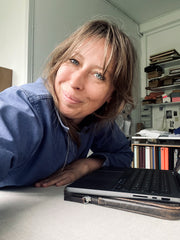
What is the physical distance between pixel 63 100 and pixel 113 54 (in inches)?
7.8

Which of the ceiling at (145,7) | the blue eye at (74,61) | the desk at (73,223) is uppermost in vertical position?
the ceiling at (145,7)

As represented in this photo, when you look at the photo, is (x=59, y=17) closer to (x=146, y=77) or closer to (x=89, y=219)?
(x=146, y=77)

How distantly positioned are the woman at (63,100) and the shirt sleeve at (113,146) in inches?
7.4

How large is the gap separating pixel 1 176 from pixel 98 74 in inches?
13.9

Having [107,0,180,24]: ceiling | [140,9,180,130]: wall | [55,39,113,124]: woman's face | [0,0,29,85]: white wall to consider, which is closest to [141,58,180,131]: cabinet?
[140,9,180,130]: wall

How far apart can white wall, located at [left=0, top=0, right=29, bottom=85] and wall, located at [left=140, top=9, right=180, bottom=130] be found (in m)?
2.13

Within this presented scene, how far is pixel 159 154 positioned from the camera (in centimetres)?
227

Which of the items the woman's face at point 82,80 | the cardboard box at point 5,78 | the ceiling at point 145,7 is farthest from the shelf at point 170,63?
the woman's face at point 82,80

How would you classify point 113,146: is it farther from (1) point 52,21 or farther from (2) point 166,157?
(1) point 52,21

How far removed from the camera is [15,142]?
396 millimetres

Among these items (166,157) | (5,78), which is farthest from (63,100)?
(166,157)

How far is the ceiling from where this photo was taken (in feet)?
9.48

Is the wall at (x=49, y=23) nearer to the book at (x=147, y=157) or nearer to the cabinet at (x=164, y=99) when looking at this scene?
the book at (x=147, y=157)

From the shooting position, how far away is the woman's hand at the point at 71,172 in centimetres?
58
